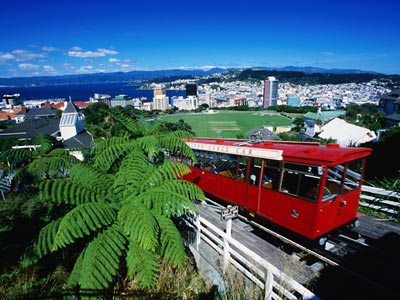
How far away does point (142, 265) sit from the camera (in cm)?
353

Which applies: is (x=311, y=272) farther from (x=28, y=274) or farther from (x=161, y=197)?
(x=28, y=274)

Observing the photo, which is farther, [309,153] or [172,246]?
[309,153]

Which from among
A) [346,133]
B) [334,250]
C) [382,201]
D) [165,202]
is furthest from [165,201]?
[346,133]

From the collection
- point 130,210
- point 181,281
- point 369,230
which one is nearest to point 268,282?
point 181,281

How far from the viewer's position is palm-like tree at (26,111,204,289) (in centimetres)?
336

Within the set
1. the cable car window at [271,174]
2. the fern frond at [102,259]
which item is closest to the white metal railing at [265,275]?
the cable car window at [271,174]

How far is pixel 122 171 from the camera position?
4.83 meters

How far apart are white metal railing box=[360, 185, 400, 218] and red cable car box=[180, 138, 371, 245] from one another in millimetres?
2510

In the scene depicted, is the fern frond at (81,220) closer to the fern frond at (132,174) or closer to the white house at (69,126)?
the fern frond at (132,174)

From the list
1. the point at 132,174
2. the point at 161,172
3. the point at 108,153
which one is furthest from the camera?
the point at 108,153

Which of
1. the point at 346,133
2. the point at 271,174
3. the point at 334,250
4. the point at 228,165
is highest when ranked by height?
the point at 271,174

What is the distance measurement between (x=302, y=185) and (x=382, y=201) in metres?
4.57

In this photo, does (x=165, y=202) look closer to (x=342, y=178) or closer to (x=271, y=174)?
(x=271, y=174)

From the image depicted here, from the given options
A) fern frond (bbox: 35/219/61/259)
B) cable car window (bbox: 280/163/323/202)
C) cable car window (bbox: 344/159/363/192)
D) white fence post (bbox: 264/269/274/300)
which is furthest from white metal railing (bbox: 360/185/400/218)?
fern frond (bbox: 35/219/61/259)
